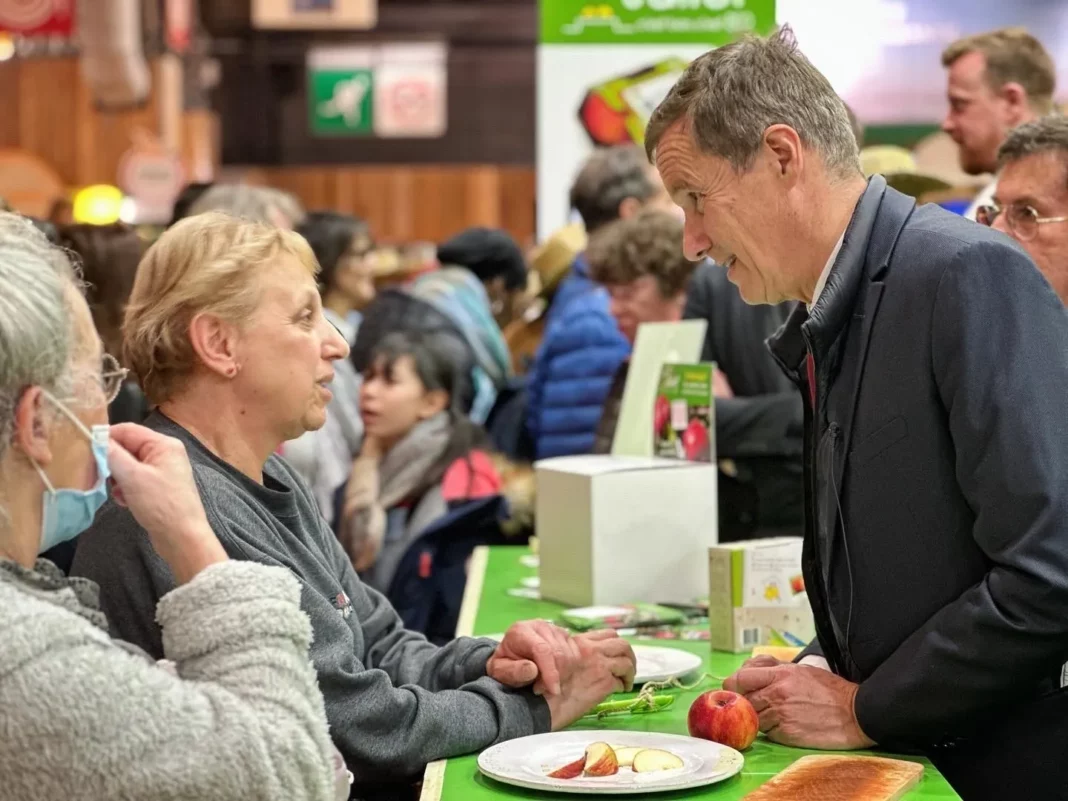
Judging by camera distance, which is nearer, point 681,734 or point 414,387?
point 681,734

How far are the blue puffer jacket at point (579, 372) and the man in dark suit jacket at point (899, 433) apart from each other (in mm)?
2257

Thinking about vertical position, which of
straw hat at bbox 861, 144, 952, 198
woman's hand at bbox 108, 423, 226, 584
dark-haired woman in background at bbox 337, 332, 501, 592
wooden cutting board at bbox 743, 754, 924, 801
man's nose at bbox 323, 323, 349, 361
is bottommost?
dark-haired woman in background at bbox 337, 332, 501, 592

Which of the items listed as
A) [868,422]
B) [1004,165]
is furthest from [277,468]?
[1004,165]

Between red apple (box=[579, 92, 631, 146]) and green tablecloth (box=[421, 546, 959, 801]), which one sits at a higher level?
red apple (box=[579, 92, 631, 146])

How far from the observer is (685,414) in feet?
11.5

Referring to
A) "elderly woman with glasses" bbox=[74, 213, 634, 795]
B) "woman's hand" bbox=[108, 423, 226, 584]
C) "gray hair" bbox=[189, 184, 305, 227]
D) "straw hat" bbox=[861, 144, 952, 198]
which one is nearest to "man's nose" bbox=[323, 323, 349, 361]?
"elderly woman with glasses" bbox=[74, 213, 634, 795]

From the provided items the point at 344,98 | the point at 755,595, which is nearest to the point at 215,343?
the point at 755,595

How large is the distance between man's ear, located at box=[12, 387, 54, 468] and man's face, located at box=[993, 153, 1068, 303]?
1.94 m

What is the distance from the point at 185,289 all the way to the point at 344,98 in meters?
17.7

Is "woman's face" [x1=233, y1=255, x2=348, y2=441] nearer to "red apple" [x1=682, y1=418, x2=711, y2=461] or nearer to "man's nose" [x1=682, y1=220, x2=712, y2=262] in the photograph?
"man's nose" [x1=682, y1=220, x2=712, y2=262]

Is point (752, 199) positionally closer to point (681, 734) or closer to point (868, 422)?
point (868, 422)

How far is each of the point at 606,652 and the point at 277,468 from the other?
0.61 metres

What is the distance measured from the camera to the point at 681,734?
235 centimetres

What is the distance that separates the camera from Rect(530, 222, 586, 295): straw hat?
6.12 metres
